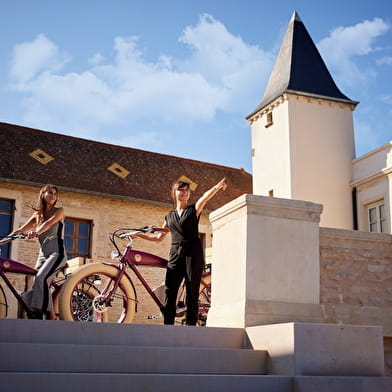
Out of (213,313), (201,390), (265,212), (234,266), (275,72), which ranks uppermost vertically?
(275,72)

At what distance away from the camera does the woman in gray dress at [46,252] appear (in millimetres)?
6527

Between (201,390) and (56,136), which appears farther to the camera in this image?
(56,136)

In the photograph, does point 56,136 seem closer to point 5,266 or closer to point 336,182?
point 336,182

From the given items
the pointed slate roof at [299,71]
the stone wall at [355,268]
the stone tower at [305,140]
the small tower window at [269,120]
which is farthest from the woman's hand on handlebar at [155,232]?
the small tower window at [269,120]

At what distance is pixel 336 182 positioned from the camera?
19.1m

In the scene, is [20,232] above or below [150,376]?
above

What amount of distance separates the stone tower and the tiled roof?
10.1ft

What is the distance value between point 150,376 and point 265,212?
2.43 meters

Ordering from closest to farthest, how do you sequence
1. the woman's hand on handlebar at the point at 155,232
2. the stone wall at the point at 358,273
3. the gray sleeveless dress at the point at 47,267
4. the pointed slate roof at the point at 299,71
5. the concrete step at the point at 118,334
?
the concrete step at the point at 118,334, the gray sleeveless dress at the point at 47,267, the woman's hand on handlebar at the point at 155,232, the stone wall at the point at 358,273, the pointed slate roof at the point at 299,71

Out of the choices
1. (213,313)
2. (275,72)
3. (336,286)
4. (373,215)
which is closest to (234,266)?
(213,313)

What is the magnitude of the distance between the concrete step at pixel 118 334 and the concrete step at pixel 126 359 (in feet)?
1.06

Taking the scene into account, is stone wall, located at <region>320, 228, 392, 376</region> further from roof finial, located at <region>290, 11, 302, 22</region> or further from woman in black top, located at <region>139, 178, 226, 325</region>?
roof finial, located at <region>290, 11, 302, 22</region>

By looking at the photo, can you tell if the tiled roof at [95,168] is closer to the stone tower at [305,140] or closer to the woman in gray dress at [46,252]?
the stone tower at [305,140]

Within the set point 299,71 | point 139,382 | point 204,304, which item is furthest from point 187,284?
point 299,71
